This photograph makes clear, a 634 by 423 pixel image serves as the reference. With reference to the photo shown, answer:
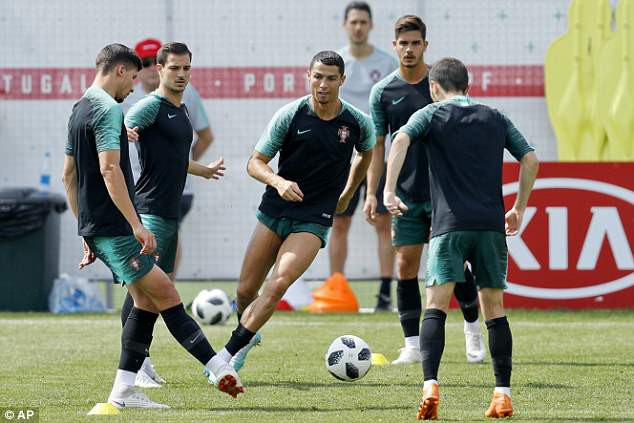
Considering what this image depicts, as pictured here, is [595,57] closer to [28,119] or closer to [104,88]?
[28,119]

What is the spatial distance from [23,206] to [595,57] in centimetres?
646

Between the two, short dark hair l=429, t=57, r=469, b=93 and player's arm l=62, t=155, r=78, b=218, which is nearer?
short dark hair l=429, t=57, r=469, b=93

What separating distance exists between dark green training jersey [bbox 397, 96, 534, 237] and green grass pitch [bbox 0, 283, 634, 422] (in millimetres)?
1070

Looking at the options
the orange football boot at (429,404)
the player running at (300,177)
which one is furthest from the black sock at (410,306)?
the orange football boot at (429,404)

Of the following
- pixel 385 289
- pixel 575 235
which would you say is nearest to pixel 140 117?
pixel 385 289

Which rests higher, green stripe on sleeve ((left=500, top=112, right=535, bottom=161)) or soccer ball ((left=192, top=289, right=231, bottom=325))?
green stripe on sleeve ((left=500, top=112, right=535, bottom=161))

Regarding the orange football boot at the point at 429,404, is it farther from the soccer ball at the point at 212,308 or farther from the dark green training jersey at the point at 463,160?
the soccer ball at the point at 212,308

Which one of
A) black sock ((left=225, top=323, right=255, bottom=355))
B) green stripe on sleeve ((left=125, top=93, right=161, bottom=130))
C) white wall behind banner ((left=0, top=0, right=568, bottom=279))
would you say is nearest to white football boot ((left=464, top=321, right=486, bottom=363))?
black sock ((left=225, top=323, right=255, bottom=355))

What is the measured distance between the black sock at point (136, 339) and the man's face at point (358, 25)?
704cm

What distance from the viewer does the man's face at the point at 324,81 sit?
8.51 metres

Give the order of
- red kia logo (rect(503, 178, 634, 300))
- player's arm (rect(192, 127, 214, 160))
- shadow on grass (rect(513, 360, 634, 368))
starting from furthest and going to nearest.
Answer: player's arm (rect(192, 127, 214, 160)) → red kia logo (rect(503, 178, 634, 300)) → shadow on grass (rect(513, 360, 634, 368))

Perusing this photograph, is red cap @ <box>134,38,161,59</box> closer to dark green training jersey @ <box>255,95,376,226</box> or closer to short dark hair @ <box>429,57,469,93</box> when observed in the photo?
dark green training jersey @ <box>255,95,376,226</box>

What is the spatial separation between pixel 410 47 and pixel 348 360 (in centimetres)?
245

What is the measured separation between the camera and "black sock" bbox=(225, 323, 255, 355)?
27.6ft
